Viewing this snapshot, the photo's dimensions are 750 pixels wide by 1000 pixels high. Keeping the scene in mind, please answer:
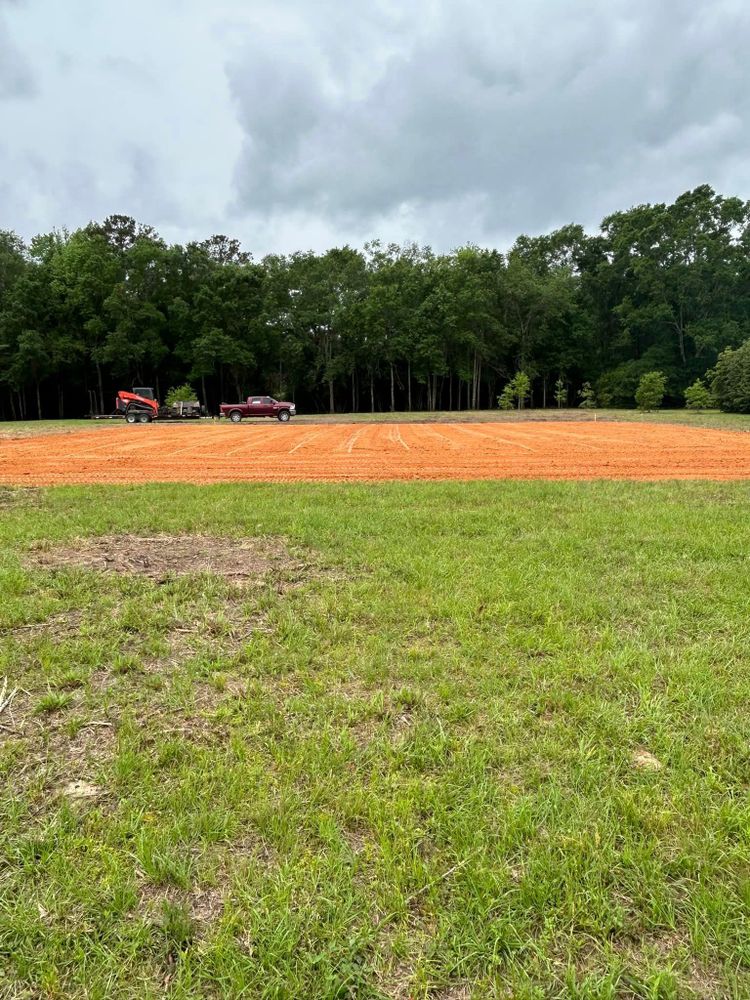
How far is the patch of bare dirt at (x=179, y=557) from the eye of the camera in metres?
4.97

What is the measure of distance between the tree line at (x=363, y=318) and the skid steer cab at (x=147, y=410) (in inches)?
367

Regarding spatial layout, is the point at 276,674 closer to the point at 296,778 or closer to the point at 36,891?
the point at 296,778

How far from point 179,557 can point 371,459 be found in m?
8.01

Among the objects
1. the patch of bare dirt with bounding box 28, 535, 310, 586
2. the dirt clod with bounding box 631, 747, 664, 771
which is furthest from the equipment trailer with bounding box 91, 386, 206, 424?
the dirt clod with bounding box 631, 747, 664, 771

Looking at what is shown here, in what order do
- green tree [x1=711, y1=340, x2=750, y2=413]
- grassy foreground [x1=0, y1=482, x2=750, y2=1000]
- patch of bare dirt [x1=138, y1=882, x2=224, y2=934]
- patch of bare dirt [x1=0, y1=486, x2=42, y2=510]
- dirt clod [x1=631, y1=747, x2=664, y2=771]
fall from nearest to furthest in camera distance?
grassy foreground [x1=0, y1=482, x2=750, y2=1000]
patch of bare dirt [x1=138, y1=882, x2=224, y2=934]
dirt clod [x1=631, y1=747, x2=664, y2=771]
patch of bare dirt [x1=0, y1=486, x2=42, y2=510]
green tree [x1=711, y1=340, x2=750, y2=413]

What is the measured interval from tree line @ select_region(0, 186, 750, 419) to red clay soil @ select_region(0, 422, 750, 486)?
3063 centimetres

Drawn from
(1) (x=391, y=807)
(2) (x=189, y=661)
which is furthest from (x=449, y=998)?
(2) (x=189, y=661)

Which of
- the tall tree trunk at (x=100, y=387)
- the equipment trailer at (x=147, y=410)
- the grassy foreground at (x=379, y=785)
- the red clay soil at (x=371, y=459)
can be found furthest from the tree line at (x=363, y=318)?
the grassy foreground at (x=379, y=785)

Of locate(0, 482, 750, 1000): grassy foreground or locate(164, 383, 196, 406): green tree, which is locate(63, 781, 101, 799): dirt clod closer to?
locate(0, 482, 750, 1000): grassy foreground

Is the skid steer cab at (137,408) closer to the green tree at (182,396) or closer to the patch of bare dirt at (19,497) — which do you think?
the green tree at (182,396)

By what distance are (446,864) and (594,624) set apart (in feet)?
7.70

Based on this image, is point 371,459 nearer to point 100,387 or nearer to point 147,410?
point 147,410

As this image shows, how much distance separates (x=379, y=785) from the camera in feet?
7.77

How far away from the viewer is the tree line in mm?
44625
